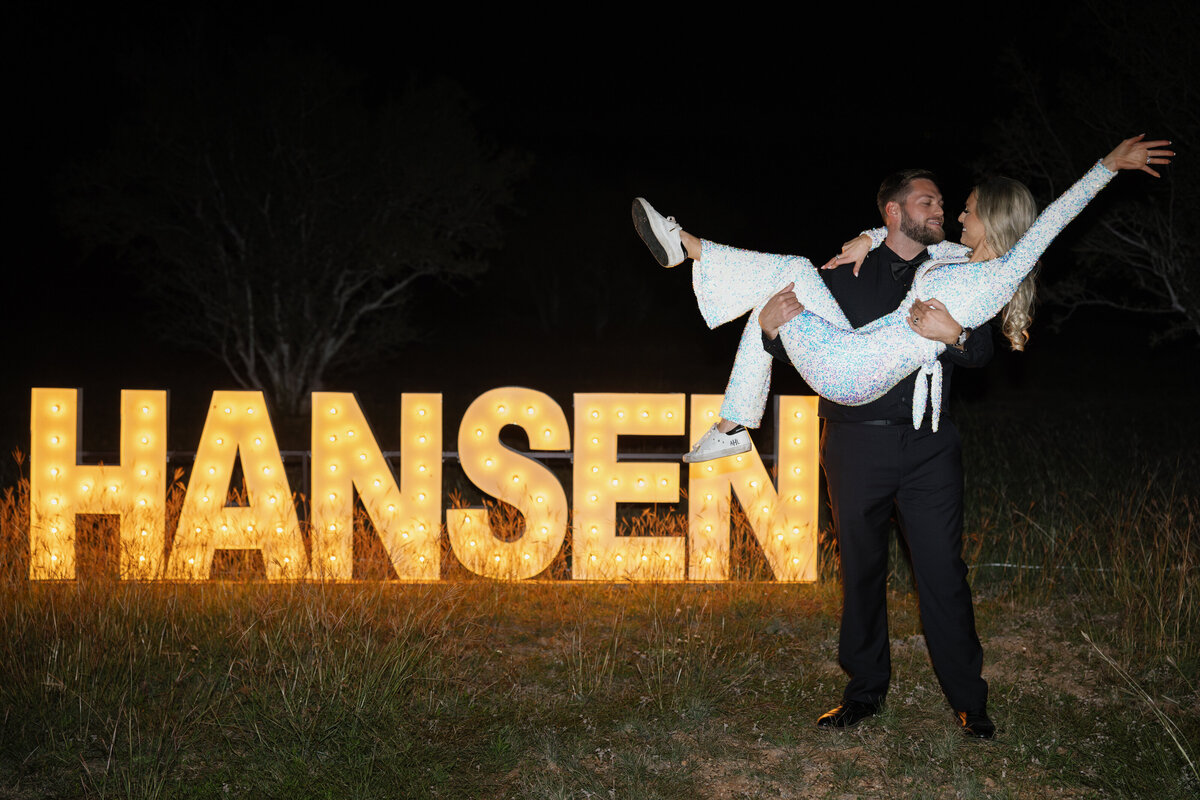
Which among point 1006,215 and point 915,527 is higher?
point 1006,215

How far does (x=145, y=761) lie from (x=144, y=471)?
2823 millimetres

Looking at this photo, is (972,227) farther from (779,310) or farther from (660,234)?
(660,234)

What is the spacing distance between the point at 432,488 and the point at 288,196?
12515 mm

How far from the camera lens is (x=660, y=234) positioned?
4238 millimetres

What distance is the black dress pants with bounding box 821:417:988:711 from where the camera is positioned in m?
4.44

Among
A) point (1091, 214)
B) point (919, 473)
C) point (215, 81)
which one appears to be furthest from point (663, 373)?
point (919, 473)

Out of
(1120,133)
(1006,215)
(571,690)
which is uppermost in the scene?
(1120,133)

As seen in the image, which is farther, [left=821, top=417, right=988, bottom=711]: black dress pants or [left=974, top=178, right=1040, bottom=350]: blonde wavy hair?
[left=821, top=417, right=988, bottom=711]: black dress pants

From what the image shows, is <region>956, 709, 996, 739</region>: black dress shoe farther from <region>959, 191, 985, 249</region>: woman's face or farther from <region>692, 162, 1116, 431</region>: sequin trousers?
<region>959, 191, 985, 249</region>: woman's face

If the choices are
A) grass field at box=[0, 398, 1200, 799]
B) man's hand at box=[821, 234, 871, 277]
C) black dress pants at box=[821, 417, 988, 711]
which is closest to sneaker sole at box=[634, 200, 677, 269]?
man's hand at box=[821, 234, 871, 277]

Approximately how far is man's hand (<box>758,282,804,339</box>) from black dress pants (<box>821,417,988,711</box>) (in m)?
0.61

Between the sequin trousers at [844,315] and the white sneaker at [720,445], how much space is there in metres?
0.08

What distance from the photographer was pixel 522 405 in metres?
6.88

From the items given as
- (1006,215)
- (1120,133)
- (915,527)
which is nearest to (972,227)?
(1006,215)
